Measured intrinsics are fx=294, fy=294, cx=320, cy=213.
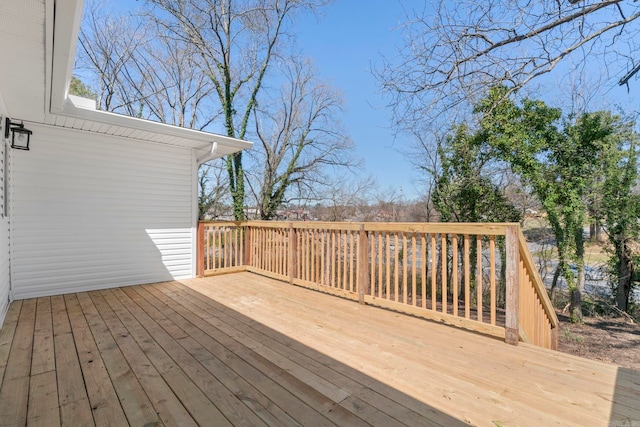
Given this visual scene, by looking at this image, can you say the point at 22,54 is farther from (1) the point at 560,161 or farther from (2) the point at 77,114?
(1) the point at 560,161

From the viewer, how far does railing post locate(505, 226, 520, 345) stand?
2.41 m

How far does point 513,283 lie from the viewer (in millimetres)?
2428

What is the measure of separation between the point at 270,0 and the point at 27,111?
7.81m

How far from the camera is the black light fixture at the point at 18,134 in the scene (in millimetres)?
3359

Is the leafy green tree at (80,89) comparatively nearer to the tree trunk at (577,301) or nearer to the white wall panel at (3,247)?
the white wall panel at (3,247)

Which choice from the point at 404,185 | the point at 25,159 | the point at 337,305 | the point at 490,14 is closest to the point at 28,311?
the point at 25,159

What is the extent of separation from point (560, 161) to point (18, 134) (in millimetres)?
10697

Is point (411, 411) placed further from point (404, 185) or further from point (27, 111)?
point (404, 185)

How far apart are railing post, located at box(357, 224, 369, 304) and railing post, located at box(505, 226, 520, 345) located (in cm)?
153

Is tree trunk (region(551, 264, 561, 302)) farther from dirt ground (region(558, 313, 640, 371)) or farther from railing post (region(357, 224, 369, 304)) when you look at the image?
railing post (region(357, 224, 369, 304))

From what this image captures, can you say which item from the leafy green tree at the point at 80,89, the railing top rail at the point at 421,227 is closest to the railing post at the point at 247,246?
the railing top rail at the point at 421,227

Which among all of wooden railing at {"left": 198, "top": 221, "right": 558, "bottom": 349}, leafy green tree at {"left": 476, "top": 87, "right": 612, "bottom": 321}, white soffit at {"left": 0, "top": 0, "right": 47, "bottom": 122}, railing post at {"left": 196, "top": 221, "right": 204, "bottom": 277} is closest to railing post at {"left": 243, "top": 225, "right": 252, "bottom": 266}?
wooden railing at {"left": 198, "top": 221, "right": 558, "bottom": 349}

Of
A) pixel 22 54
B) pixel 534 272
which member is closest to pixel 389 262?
pixel 534 272

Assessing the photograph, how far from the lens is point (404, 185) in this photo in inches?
441
